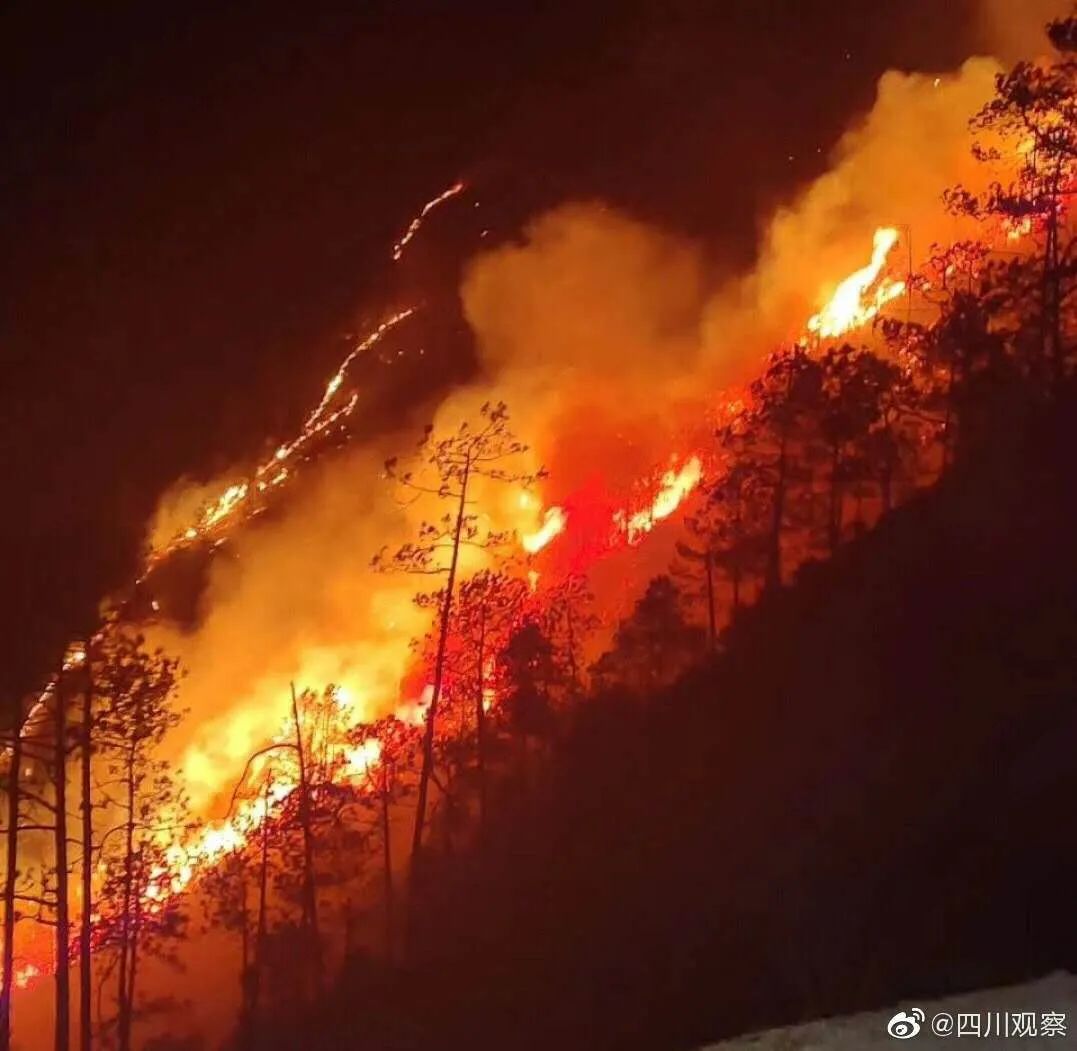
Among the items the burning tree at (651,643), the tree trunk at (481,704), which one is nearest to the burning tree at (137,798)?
the tree trunk at (481,704)

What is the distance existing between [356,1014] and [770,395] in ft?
6.57

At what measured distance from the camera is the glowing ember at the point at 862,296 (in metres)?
3.08

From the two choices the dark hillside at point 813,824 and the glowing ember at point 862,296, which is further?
the glowing ember at point 862,296

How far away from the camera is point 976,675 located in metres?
3.05

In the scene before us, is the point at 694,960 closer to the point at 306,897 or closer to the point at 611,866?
the point at 611,866

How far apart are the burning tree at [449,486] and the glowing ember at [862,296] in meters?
0.92

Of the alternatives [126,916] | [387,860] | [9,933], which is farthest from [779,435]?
[9,933]

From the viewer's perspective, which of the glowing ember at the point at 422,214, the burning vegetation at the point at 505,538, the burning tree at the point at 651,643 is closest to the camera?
the burning vegetation at the point at 505,538

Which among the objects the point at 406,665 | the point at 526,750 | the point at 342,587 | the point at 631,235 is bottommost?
the point at 526,750

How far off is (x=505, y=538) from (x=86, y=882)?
140 centimetres

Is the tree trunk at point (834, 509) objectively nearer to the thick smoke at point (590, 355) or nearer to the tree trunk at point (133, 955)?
the thick smoke at point (590, 355)

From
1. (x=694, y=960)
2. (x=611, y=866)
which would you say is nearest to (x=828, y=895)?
(x=694, y=960)

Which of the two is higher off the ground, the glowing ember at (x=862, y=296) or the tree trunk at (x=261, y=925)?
the glowing ember at (x=862, y=296)

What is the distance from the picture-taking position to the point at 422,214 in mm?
3123
